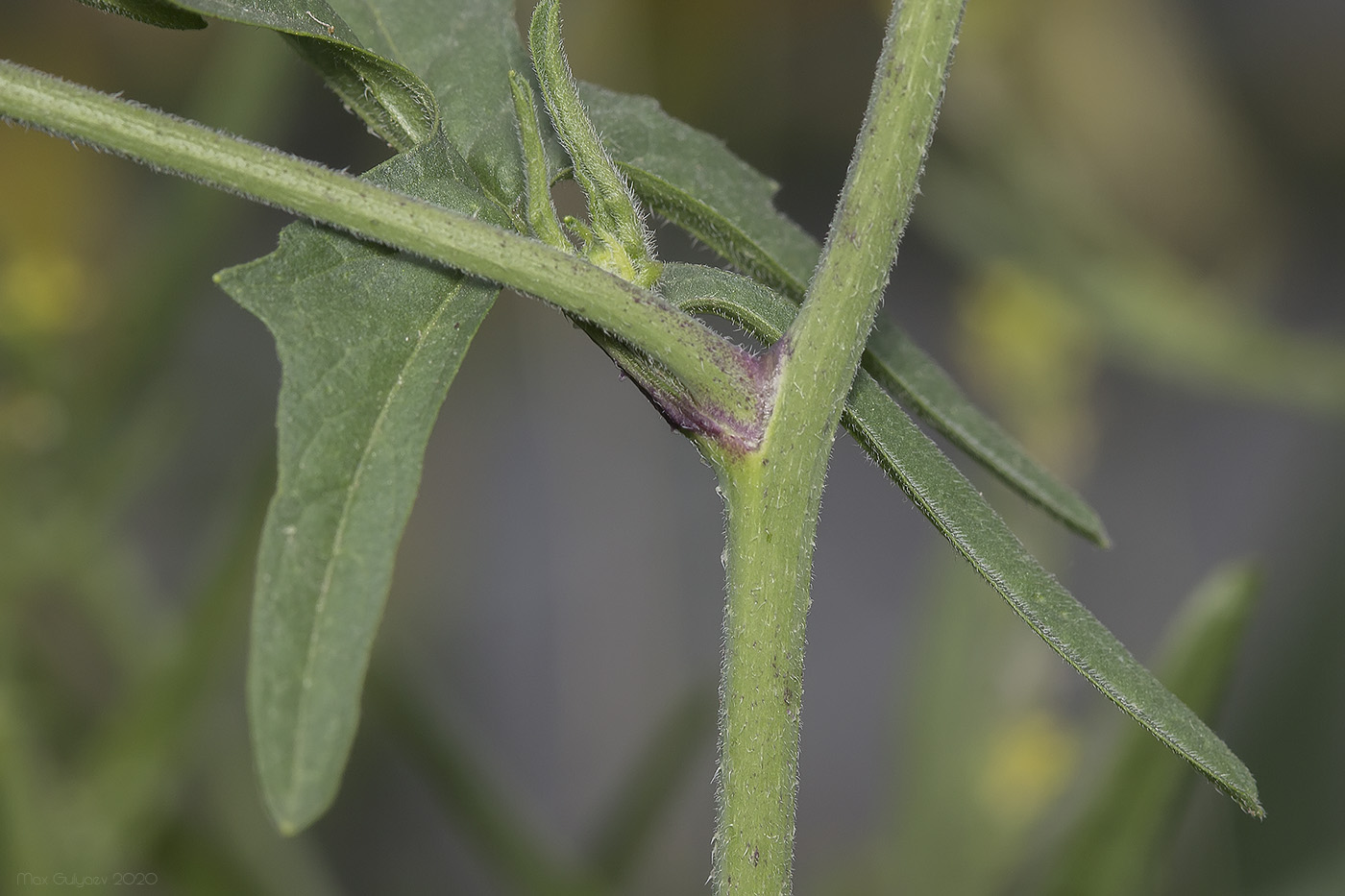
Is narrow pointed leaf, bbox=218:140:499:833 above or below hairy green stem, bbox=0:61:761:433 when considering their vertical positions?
below

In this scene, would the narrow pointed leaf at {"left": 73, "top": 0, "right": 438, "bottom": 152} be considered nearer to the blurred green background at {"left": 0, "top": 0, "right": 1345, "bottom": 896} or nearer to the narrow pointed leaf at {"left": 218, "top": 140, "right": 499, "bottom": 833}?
the narrow pointed leaf at {"left": 218, "top": 140, "right": 499, "bottom": 833}

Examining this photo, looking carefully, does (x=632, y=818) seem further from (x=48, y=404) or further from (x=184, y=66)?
(x=184, y=66)

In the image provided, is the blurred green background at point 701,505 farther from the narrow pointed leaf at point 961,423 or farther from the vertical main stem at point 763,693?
the vertical main stem at point 763,693

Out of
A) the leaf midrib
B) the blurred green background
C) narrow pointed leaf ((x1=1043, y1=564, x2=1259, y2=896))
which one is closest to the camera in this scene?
the leaf midrib

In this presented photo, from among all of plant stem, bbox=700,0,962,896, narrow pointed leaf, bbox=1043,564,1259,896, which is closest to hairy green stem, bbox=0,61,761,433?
plant stem, bbox=700,0,962,896

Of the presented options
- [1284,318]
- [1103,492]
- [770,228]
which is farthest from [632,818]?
[1284,318]

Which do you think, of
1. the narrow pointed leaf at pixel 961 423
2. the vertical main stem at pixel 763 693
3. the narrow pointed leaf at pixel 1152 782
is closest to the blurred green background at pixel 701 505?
the narrow pointed leaf at pixel 1152 782
